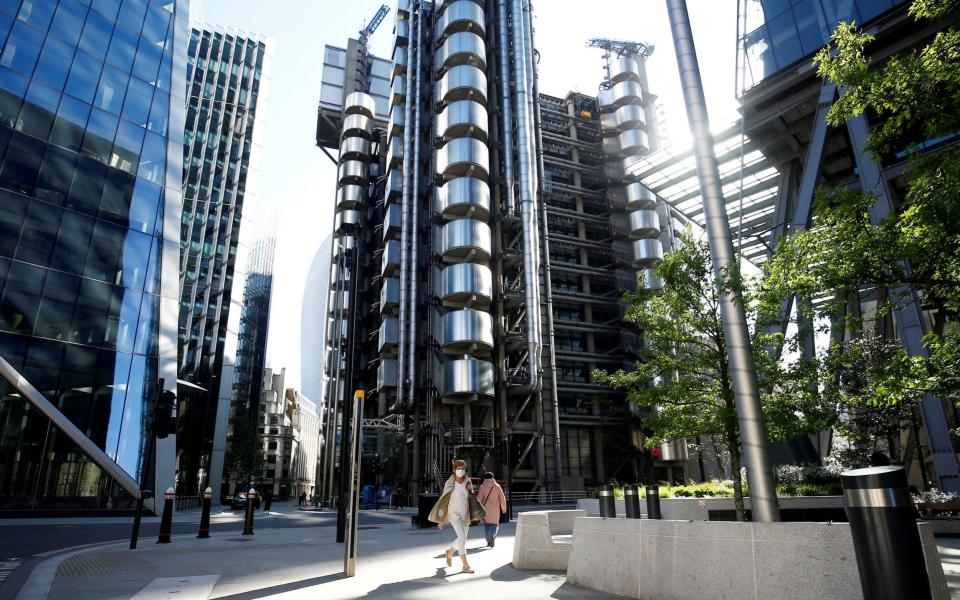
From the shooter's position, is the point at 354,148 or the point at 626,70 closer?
the point at 626,70

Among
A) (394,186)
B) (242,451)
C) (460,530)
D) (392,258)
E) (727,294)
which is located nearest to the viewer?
(727,294)

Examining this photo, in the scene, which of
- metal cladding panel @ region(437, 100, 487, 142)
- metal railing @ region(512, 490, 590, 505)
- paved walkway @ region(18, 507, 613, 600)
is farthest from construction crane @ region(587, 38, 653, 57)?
paved walkway @ region(18, 507, 613, 600)

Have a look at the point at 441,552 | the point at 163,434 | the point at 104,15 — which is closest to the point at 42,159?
the point at 104,15

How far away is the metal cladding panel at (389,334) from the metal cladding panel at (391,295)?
157cm

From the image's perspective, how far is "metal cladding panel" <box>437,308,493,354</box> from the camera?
4228cm

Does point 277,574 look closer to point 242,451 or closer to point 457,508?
point 457,508

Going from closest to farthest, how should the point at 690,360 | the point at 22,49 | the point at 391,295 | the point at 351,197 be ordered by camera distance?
the point at 690,360
the point at 22,49
the point at 391,295
the point at 351,197

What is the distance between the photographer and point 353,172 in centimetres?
6531

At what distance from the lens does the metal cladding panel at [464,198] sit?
148 feet

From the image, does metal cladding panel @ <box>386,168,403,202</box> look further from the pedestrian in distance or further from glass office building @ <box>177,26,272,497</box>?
the pedestrian in distance

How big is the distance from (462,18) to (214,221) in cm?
3056

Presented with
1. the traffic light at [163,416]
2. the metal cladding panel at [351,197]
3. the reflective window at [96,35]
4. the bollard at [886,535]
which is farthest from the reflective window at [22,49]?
the metal cladding panel at [351,197]

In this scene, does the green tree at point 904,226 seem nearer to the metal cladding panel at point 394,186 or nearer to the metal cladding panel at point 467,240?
the metal cladding panel at point 467,240

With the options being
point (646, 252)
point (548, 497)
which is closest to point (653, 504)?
point (548, 497)
